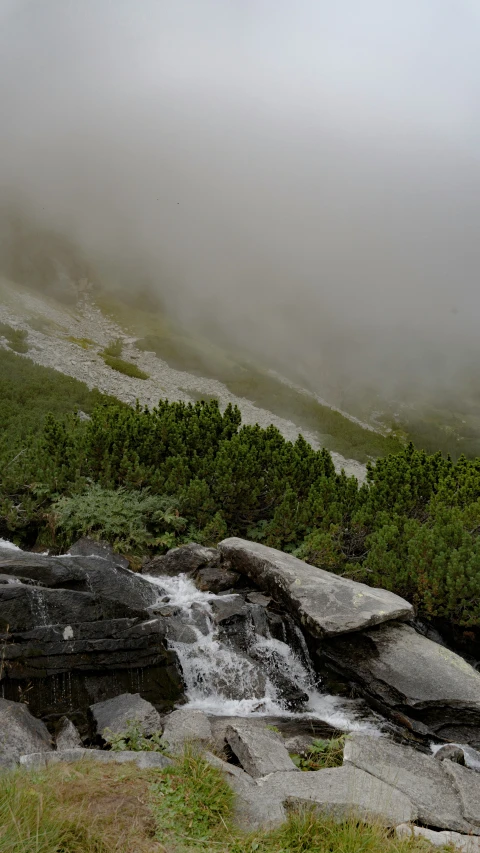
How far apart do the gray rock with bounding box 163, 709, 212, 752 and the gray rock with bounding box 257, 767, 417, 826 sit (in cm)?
127

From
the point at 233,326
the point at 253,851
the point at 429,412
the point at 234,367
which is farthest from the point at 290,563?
the point at 233,326

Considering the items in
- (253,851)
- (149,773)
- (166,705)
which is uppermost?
(253,851)

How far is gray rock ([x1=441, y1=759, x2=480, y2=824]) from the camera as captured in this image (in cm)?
645

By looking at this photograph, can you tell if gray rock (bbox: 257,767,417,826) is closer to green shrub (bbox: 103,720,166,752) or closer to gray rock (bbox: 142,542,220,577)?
green shrub (bbox: 103,720,166,752)

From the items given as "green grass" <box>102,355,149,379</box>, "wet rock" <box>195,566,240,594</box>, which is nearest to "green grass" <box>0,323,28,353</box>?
"green grass" <box>102,355,149,379</box>

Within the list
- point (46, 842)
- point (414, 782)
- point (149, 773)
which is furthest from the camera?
point (414, 782)

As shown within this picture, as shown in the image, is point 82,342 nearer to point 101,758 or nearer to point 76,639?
point 76,639

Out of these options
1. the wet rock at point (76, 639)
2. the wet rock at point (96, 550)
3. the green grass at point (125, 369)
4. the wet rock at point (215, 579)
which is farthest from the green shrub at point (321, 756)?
the green grass at point (125, 369)

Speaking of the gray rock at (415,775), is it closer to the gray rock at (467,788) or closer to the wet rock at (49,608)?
the gray rock at (467,788)

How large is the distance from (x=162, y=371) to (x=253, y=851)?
5258 centimetres

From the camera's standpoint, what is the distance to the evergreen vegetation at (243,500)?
13.3m

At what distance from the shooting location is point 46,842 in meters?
3.56

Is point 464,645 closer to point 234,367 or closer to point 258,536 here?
point 258,536

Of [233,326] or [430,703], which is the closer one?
[430,703]
